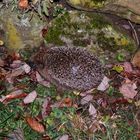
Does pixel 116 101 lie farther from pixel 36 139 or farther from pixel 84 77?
pixel 36 139

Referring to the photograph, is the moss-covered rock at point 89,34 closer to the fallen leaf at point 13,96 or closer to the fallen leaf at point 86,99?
the fallen leaf at point 86,99

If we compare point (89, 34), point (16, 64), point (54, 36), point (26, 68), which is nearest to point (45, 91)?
point (26, 68)

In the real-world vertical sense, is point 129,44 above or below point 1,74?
above

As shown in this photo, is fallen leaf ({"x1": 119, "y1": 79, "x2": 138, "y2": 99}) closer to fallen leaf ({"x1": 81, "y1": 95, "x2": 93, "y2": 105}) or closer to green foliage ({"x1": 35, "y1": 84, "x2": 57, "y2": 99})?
fallen leaf ({"x1": 81, "y1": 95, "x2": 93, "y2": 105})

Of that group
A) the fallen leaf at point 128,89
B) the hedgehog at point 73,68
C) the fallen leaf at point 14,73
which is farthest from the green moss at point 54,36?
the fallen leaf at point 128,89

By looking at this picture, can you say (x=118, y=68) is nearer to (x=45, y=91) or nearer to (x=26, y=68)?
(x=45, y=91)

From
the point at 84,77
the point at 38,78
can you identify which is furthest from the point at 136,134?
the point at 38,78
